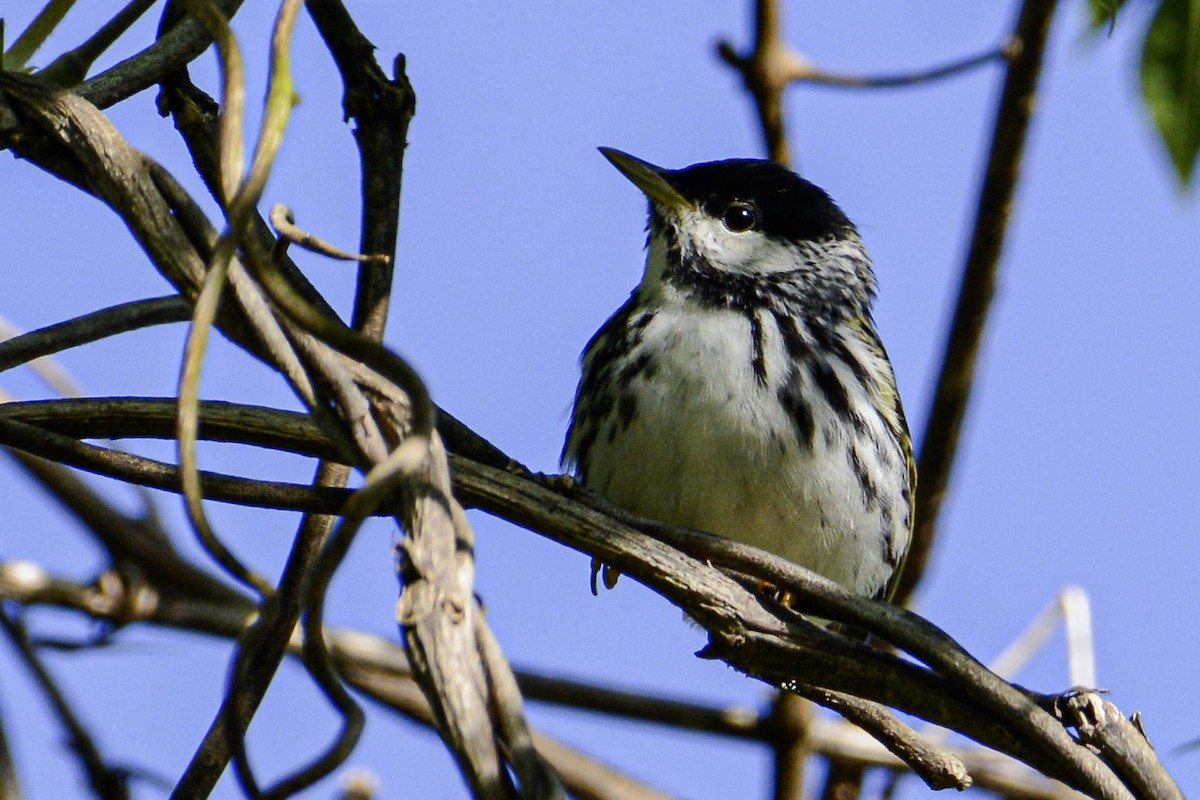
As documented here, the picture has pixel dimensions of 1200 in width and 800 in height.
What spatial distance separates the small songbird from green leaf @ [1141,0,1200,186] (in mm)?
1161

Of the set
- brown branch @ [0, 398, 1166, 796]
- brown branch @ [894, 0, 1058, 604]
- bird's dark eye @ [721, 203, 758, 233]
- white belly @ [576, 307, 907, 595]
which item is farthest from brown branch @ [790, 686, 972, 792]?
bird's dark eye @ [721, 203, 758, 233]

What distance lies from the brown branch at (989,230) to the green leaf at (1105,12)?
1.34m

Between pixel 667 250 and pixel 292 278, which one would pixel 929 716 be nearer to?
pixel 292 278

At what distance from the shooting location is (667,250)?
13.4 ft

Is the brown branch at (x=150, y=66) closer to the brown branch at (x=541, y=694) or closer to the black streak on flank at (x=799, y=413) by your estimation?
the black streak on flank at (x=799, y=413)

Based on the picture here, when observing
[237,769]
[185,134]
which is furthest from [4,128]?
[237,769]

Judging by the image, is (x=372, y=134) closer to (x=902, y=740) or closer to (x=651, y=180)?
(x=902, y=740)

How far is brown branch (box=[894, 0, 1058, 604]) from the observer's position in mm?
3838

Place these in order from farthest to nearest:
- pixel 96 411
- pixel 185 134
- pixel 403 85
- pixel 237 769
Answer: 1. pixel 403 85
2. pixel 185 134
3. pixel 96 411
4. pixel 237 769

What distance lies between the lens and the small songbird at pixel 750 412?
335cm

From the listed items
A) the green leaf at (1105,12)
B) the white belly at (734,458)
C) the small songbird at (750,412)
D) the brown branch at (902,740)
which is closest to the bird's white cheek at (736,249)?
the small songbird at (750,412)

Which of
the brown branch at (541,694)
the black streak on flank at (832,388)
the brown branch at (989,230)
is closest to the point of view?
the black streak on flank at (832,388)

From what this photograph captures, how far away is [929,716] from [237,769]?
0.83 meters

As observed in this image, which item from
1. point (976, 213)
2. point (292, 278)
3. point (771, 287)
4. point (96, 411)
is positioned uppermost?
point (976, 213)
